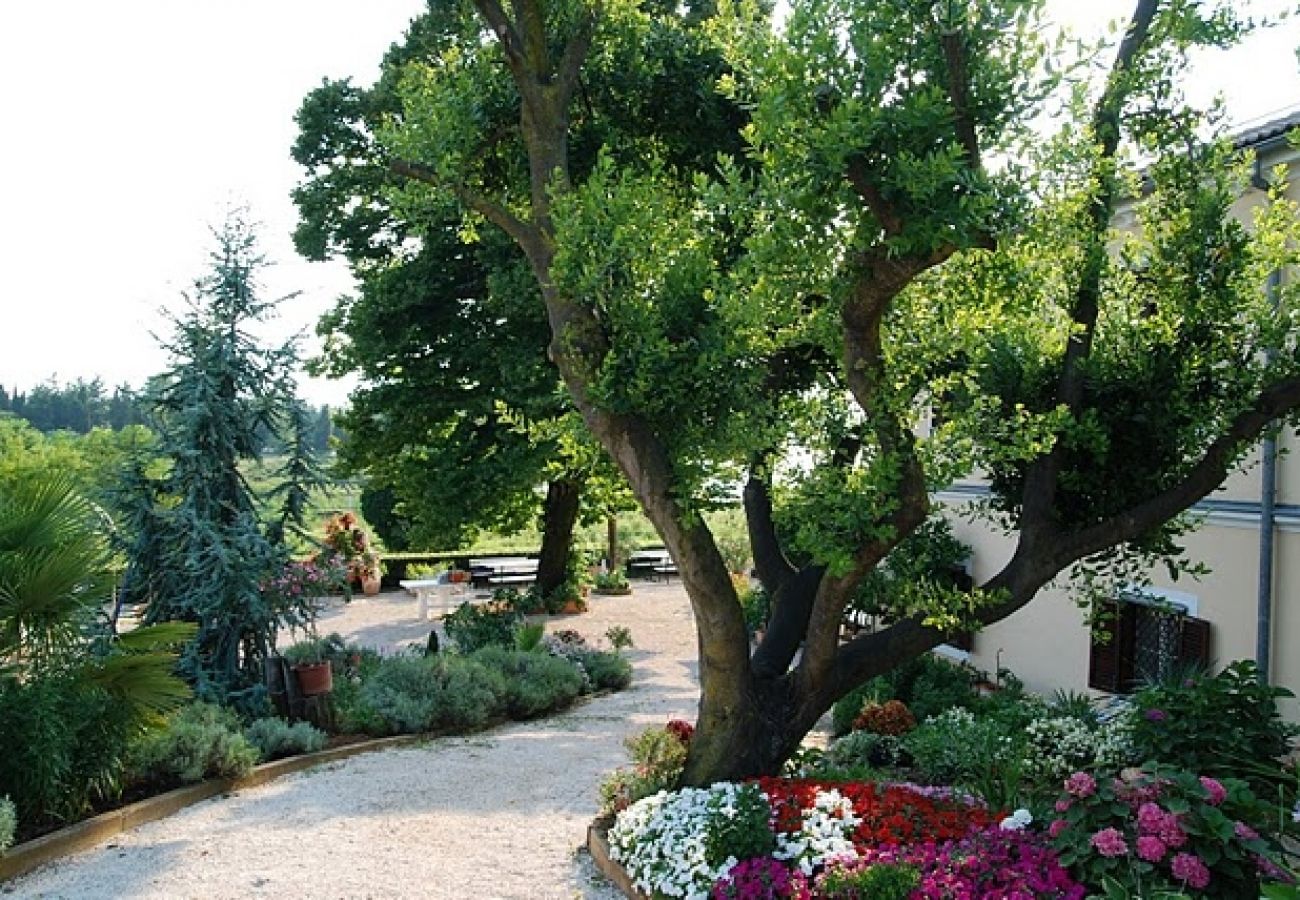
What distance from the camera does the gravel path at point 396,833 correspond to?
21.7ft

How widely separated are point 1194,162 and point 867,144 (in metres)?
3.14

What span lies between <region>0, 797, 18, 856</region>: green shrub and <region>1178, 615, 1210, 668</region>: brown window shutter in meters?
9.88

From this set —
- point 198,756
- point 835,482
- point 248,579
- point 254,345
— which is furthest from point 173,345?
point 835,482

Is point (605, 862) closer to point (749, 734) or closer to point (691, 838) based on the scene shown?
point (691, 838)

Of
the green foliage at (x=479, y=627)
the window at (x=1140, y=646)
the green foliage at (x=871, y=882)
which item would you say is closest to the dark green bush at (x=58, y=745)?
the green foliage at (x=871, y=882)

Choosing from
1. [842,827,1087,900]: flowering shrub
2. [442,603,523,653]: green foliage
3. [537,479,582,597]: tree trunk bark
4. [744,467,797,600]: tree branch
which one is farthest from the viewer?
[537,479,582,597]: tree trunk bark

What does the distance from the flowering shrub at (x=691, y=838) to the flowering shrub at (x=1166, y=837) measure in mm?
1728

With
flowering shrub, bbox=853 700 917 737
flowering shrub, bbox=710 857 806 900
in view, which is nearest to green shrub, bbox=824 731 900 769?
flowering shrub, bbox=853 700 917 737

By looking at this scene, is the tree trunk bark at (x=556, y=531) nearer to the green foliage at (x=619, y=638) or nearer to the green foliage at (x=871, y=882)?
the green foliage at (x=619, y=638)

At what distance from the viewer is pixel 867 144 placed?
5.15m

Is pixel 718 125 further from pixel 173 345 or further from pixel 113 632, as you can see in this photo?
pixel 113 632

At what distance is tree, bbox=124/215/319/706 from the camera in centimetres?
1060

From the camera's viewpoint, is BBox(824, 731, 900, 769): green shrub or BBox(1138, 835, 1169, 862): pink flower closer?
BBox(1138, 835, 1169, 862): pink flower

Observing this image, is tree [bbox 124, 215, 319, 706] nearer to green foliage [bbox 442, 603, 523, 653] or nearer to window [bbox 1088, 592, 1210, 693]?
green foliage [bbox 442, 603, 523, 653]
